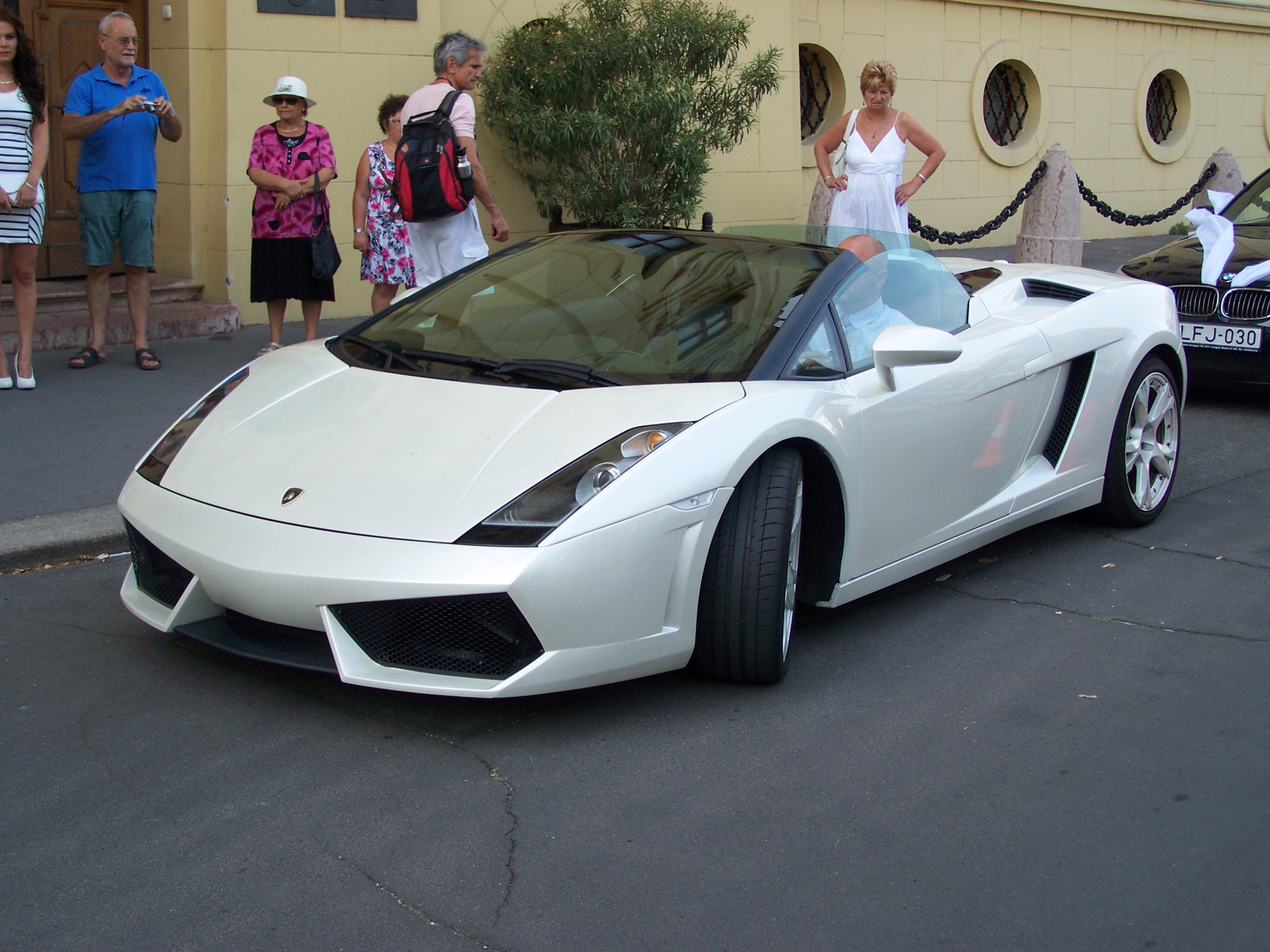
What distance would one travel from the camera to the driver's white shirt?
4121 mm

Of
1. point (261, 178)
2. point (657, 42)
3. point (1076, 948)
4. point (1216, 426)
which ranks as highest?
point (657, 42)

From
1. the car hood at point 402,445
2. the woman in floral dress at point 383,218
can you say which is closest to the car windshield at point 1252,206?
the woman in floral dress at point 383,218

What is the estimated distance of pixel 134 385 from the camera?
7.46m

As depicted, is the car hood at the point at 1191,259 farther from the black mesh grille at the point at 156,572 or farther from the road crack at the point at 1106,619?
the black mesh grille at the point at 156,572

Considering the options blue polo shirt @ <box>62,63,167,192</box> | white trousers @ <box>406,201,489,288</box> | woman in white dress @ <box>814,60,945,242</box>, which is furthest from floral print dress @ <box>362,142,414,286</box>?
woman in white dress @ <box>814,60,945,242</box>

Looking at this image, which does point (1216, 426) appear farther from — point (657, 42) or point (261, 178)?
point (261, 178)

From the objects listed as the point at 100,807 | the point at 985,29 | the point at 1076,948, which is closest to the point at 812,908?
the point at 1076,948

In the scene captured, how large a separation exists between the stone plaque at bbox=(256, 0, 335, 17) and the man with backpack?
237 cm

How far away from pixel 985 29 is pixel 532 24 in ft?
25.1

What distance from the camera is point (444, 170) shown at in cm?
714

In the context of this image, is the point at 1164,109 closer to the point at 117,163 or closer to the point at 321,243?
the point at 321,243

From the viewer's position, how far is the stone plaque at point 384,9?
31.9 ft

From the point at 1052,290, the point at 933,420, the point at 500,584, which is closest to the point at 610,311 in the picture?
the point at 933,420

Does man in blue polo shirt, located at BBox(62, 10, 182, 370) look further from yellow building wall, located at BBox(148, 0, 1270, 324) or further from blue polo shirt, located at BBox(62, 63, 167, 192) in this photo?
yellow building wall, located at BBox(148, 0, 1270, 324)
